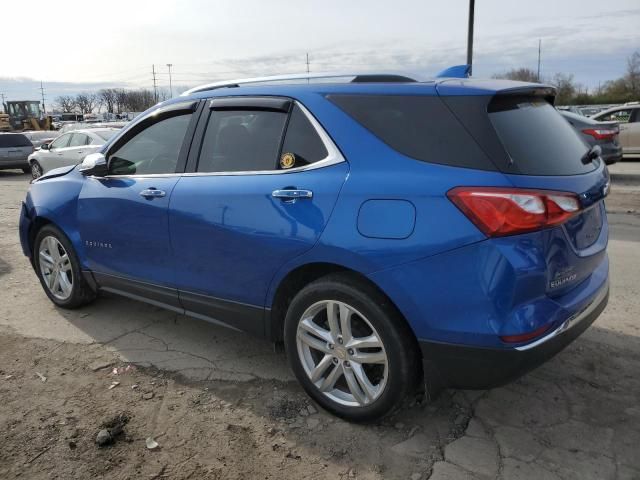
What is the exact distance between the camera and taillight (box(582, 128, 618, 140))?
40.3ft

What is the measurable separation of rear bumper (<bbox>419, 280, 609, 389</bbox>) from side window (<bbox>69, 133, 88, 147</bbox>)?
13441mm

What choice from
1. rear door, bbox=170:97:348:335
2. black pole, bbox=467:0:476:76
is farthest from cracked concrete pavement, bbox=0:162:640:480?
black pole, bbox=467:0:476:76

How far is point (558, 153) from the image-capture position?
277 cm

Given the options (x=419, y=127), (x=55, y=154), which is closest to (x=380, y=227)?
(x=419, y=127)

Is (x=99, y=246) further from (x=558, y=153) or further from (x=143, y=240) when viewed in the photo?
(x=558, y=153)

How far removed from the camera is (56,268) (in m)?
4.70

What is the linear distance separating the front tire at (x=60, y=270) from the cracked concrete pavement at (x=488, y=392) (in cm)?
14

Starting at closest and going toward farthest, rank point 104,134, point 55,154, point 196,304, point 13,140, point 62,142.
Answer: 1. point 196,304
2. point 104,134
3. point 55,154
4. point 62,142
5. point 13,140

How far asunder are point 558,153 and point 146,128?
108 inches

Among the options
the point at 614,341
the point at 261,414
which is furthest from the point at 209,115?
the point at 614,341

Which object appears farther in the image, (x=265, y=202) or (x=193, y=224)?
(x=193, y=224)

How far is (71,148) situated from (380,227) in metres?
13.8

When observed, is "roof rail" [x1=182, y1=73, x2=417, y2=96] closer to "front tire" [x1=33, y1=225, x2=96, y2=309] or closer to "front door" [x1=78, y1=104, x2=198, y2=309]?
"front door" [x1=78, y1=104, x2=198, y2=309]

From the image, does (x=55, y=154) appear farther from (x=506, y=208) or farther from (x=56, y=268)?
(x=506, y=208)
